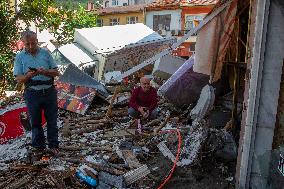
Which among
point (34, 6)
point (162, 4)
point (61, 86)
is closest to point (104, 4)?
point (162, 4)

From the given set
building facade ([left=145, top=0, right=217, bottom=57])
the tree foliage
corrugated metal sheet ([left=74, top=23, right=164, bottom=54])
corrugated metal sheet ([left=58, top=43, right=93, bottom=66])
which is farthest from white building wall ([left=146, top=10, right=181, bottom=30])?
the tree foliage

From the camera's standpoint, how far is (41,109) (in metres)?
6.50

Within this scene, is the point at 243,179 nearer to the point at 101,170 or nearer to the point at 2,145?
the point at 101,170

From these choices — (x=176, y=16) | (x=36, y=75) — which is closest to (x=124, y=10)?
(x=176, y=16)

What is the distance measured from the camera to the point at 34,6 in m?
13.4

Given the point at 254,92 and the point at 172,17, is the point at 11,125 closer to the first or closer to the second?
the point at 254,92

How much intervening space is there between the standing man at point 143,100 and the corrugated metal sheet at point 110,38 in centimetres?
657

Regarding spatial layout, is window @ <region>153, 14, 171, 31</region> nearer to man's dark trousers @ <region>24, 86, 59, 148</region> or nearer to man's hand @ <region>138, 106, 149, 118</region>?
man's hand @ <region>138, 106, 149, 118</region>

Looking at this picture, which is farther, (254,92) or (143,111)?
(143,111)

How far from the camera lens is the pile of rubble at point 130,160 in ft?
18.7

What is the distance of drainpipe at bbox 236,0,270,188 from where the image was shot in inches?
181

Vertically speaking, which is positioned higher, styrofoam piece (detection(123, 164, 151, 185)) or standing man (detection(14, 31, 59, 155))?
standing man (detection(14, 31, 59, 155))

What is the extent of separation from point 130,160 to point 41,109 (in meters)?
1.97

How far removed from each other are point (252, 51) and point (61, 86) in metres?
7.13
